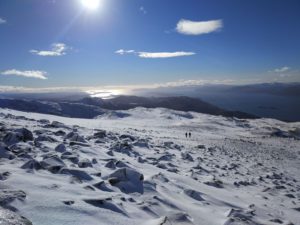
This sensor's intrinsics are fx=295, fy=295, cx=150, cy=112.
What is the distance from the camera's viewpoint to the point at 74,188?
6.42m

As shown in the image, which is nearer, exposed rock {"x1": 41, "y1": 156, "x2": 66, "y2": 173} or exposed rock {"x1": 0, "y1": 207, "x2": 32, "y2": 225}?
exposed rock {"x1": 0, "y1": 207, "x2": 32, "y2": 225}

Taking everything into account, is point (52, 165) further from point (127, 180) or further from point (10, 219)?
point (10, 219)

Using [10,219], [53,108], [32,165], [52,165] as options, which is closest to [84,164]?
[52,165]

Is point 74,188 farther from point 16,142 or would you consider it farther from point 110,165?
point 16,142

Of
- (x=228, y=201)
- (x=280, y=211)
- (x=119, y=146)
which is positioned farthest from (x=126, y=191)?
(x=119, y=146)

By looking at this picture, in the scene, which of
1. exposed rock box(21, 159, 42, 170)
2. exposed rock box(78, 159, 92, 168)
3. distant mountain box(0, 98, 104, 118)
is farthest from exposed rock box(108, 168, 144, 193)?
distant mountain box(0, 98, 104, 118)

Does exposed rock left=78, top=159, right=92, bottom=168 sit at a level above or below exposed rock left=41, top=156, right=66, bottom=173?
Result: below

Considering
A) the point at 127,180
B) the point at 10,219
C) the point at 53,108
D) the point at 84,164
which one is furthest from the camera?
the point at 53,108

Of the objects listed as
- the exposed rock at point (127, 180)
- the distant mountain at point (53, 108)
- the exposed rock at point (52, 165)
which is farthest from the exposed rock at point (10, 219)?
the distant mountain at point (53, 108)

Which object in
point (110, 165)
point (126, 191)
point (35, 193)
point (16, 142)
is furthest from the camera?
point (16, 142)

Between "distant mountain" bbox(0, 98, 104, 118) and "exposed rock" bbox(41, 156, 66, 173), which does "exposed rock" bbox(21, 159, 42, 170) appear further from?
"distant mountain" bbox(0, 98, 104, 118)

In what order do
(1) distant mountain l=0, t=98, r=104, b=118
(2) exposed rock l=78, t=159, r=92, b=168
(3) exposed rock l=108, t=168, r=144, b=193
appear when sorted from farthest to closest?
(1) distant mountain l=0, t=98, r=104, b=118
(2) exposed rock l=78, t=159, r=92, b=168
(3) exposed rock l=108, t=168, r=144, b=193

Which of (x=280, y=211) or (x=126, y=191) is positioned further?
(x=280, y=211)

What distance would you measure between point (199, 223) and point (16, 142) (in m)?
7.88
